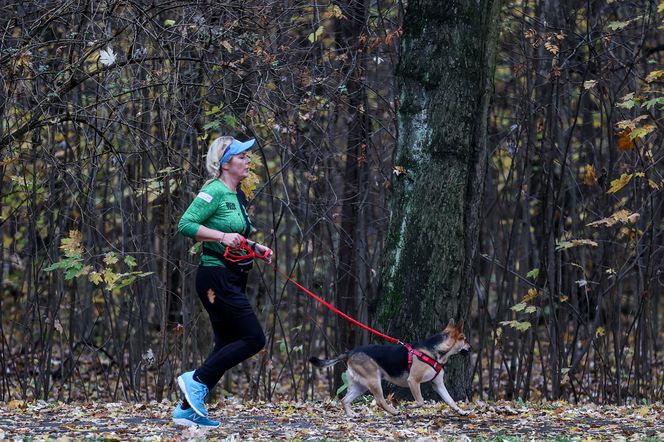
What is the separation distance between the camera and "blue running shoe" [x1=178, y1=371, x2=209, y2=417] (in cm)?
647

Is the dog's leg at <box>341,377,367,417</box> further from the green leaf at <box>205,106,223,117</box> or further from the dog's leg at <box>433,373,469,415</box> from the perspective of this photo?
the green leaf at <box>205,106,223,117</box>

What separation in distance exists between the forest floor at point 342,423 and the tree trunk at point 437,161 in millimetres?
987

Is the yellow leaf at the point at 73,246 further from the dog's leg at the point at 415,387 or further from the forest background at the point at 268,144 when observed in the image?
the dog's leg at the point at 415,387

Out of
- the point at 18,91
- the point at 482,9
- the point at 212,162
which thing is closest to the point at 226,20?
the point at 18,91

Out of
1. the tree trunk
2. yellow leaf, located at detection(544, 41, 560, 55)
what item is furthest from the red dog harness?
yellow leaf, located at detection(544, 41, 560, 55)

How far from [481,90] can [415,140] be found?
2.59ft

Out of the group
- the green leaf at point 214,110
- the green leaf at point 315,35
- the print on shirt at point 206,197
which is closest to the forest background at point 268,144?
the green leaf at point 214,110

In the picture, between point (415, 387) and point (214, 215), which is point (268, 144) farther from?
point (214, 215)

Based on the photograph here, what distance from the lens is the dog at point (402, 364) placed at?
7508mm

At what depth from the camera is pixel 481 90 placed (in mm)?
8445

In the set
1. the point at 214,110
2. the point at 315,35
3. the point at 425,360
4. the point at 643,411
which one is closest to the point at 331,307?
the point at 425,360

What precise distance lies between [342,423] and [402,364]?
0.76m

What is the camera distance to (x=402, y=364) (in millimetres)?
7574

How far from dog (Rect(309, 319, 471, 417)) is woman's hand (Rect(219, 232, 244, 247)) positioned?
162 centimetres
